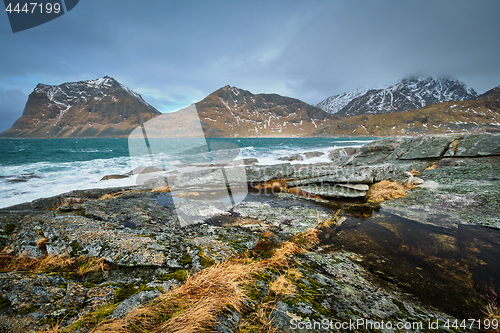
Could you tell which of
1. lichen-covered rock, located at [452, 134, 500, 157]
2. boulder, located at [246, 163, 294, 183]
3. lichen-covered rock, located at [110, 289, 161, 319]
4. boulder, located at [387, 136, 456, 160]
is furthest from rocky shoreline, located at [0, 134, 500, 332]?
boulder, located at [387, 136, 456, 160]

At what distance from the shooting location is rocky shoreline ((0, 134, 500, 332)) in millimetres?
2545

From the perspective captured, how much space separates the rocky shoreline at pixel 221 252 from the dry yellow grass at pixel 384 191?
34 centimetres

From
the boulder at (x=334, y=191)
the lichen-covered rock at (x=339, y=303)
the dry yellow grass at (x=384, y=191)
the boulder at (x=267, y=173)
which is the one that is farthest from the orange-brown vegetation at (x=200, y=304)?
the boulder at (x=267, y=173)

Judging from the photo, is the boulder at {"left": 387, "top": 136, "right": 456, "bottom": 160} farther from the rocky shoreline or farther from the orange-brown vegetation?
the orange-brown vegetation

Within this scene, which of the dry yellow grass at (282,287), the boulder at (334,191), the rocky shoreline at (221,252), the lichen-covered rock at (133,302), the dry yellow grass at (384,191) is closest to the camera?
the lichen-covered rock at (133,302)

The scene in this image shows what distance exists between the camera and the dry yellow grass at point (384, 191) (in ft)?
30.6

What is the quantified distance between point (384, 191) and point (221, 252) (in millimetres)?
9414

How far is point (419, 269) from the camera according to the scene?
175 inches

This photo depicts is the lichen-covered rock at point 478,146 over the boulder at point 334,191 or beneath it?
over

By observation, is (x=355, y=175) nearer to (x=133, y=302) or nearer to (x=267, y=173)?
(x=267, y=173)

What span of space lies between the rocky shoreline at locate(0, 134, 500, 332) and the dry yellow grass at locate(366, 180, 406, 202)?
1.10ft

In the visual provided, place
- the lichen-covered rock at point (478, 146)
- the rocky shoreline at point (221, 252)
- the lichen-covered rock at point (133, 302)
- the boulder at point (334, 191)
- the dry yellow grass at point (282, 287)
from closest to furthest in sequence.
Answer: the lichen-covered rock at point (133, 302) < the rocky shoreline at point (221, 252) < the dry yellow grass at point (282, 287) < the boulder at point (334, 191) < the lichen-covered rock at point (478, 146)

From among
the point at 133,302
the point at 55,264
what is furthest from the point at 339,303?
the point at 55,264

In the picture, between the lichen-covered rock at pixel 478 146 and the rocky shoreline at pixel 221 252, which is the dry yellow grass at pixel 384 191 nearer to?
the rocky shoreline at pixel 221 252
